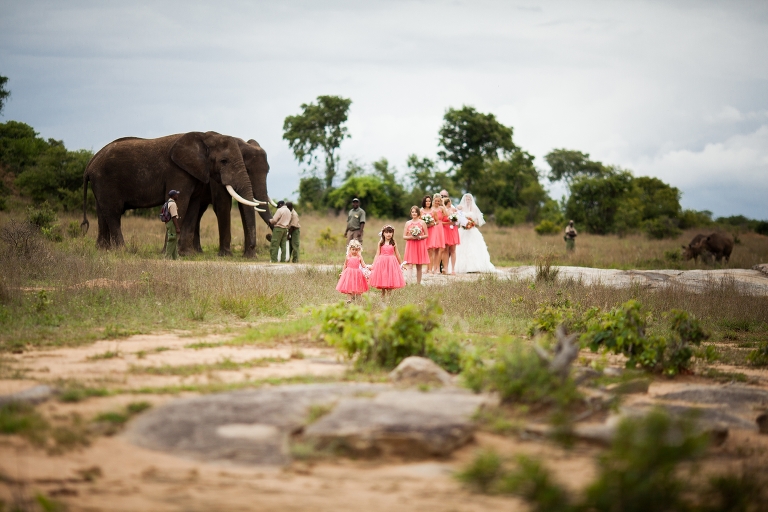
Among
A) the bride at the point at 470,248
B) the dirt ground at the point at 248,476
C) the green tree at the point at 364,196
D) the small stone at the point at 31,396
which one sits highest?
the green tree at the point at 364,196

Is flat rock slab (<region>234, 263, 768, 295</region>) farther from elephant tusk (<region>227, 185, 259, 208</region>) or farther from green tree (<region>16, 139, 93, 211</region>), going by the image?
green tree (<region>16, 139, 93, 211</region>)

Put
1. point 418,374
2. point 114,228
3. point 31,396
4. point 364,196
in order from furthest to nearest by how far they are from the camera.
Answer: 1. point 364,196
2. point 114,228
3. point 418,374
4. point 31,396

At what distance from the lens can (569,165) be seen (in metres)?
71.8

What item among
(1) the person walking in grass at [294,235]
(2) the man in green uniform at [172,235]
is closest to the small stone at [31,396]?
(2) the man in green uniform at [172,235]

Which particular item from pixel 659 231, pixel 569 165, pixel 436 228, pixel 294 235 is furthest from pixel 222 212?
pixel 569 165

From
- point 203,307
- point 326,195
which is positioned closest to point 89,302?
point 203,307

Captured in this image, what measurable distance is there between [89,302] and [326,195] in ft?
127

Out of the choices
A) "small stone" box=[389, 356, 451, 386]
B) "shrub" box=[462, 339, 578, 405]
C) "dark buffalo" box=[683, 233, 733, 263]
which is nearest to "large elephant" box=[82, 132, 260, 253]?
"small stone" box=[389, 356, 451, 386]

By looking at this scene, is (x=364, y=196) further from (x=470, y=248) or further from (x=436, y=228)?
(x=436, y=228)

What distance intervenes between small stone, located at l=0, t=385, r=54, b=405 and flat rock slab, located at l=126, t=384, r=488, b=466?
0.91 meters

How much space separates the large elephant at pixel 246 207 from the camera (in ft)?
66.8

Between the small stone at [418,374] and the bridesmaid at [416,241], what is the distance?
8469mm

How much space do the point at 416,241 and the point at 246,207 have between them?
603 centimetres

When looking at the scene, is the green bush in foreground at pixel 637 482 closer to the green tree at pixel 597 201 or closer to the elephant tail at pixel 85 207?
the elephant tail at pixel 85 207
